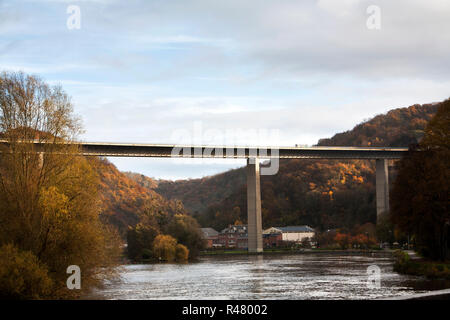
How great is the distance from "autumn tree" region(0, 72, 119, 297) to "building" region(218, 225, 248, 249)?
10327 centimetres

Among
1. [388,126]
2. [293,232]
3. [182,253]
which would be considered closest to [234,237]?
[293,232]

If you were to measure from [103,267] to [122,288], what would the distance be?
21.5ft

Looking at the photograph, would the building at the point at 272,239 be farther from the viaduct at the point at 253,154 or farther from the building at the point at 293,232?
the viaduct at the point at 253,154

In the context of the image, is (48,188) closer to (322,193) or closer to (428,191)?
(428,191)

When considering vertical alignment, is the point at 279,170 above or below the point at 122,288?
above

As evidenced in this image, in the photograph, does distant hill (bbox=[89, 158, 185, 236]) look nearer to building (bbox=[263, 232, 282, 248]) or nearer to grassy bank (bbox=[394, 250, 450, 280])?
building (bbox=[263, 232, 282, 248])

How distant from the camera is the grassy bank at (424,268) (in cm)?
4059

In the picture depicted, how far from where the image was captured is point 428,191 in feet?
143

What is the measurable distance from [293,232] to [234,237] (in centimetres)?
1474

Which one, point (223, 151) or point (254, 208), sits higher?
point (223, 151)

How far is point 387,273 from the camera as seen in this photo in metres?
47.0

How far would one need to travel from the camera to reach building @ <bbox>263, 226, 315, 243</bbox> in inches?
5221
